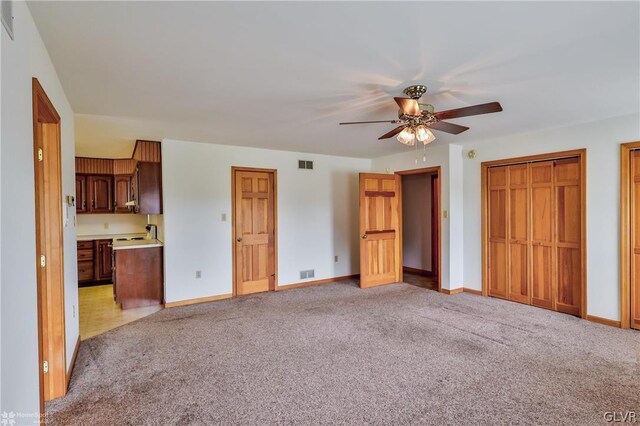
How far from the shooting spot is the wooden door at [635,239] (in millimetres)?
3453

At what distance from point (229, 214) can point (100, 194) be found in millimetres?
3046

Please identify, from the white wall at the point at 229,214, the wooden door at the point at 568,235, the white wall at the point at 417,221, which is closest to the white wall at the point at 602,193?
the wooden door at the point at 568,235

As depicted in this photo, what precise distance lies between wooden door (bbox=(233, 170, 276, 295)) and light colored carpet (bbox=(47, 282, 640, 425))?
1015 mm

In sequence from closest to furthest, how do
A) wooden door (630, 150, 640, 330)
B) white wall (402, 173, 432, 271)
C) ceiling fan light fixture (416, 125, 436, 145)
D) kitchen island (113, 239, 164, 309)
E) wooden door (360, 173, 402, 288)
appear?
ceiling fan light fixture (416, 125, 436, 145) → wooden door (630, 150, 640, 330) → kitchen island (113, 239, 164, 309) → wooden door (360, 173, 402, 288) → white wall (402, 173, 432, 271)

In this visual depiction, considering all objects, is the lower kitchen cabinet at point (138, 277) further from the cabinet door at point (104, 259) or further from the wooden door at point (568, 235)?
the wooden door at point (568, 235)

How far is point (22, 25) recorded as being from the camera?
1561 millimetres

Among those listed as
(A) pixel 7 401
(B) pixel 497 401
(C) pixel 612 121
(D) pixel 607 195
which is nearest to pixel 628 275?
(D) pixel 607 195

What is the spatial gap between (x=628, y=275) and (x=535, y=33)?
10.3 ft

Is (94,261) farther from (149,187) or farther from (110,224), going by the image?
(149,187)

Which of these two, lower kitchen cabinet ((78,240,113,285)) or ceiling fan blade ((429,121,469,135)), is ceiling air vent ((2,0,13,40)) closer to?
ceiling fan blade ((429,121,469,135))

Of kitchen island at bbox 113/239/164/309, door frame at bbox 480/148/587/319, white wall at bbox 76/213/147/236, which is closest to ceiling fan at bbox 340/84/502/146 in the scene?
door frame at bbox 480/148/587/319

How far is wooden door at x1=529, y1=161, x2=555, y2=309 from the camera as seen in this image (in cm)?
419

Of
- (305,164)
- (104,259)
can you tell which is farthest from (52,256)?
(104,259)

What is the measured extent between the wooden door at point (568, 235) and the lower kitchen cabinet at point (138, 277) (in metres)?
5.29
